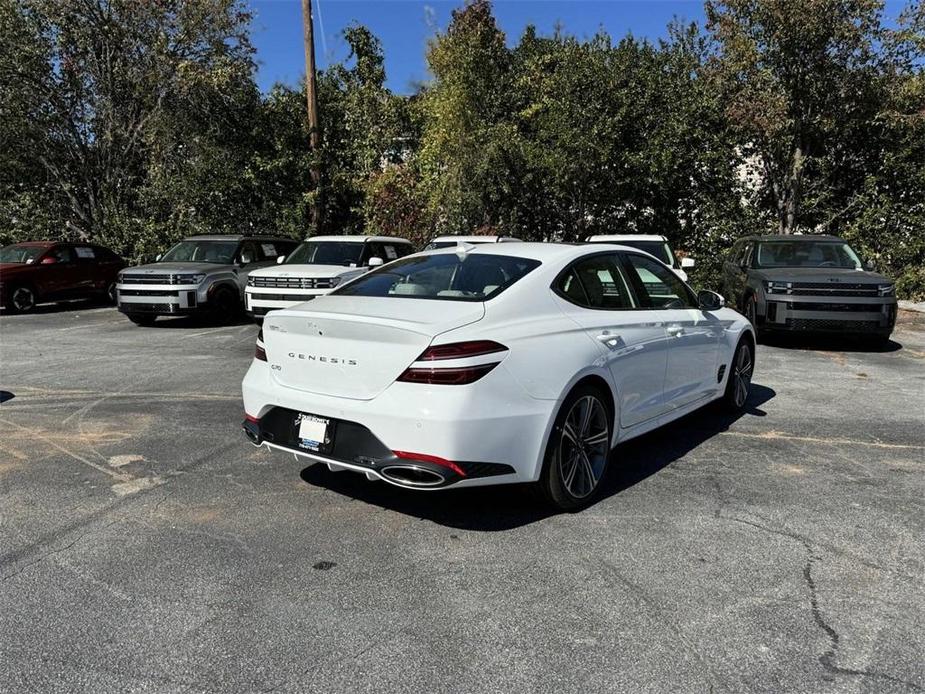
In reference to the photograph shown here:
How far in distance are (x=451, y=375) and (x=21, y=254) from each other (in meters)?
15.9

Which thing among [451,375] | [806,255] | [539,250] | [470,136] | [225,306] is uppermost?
[470,136]

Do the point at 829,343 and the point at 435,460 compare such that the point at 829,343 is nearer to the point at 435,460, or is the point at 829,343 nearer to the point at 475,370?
the point at 475,370

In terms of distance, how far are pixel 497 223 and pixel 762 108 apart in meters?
7.01

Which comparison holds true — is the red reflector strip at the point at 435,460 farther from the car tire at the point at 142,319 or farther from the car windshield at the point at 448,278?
the car tire at the point at 142,319

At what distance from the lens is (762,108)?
635 inches

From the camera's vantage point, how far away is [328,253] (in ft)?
41.9

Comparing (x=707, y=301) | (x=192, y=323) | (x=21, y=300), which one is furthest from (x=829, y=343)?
(x=21, y=300)

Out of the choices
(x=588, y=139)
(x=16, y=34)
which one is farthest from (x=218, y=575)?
(x=16, y=34)

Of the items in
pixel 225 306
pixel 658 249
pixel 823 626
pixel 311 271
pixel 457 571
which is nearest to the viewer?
pixel 823 626

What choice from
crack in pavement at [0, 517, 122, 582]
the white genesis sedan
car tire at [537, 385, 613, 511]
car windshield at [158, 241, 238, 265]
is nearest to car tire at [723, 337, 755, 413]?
the white genesis sedan

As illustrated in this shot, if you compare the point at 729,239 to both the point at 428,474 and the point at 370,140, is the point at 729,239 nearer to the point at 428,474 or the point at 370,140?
the point at 370,140

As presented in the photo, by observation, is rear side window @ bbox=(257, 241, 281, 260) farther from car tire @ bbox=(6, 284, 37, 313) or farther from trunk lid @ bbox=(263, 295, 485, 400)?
trunk lid @ bbox=(263, 295, 485, 400)

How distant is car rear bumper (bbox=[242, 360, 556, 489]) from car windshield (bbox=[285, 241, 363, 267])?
889cm

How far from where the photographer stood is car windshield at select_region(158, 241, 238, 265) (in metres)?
13.8
